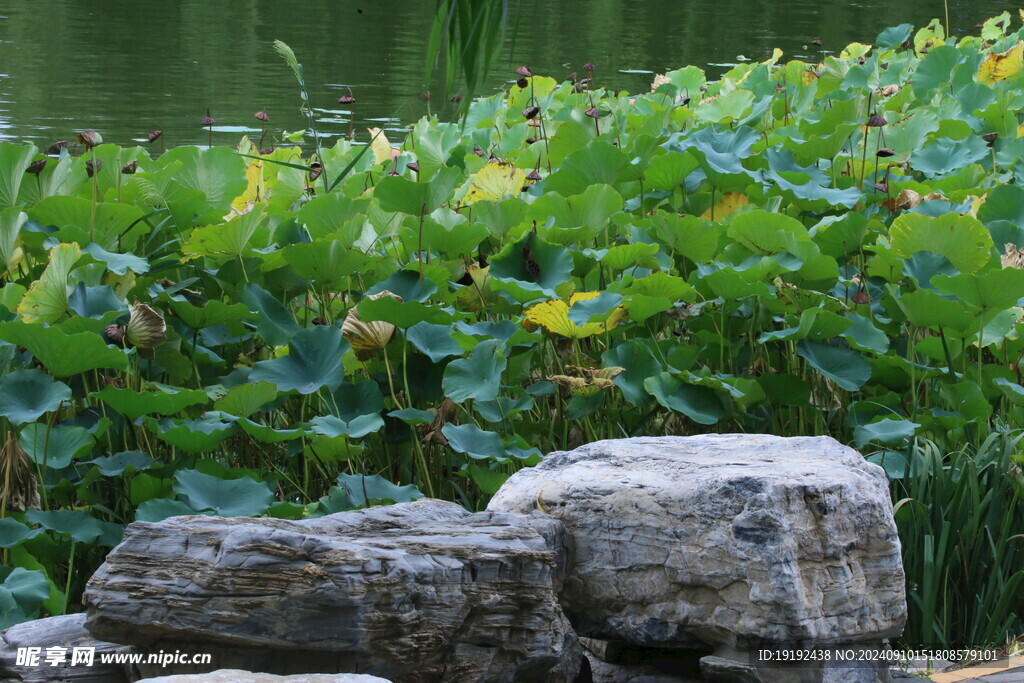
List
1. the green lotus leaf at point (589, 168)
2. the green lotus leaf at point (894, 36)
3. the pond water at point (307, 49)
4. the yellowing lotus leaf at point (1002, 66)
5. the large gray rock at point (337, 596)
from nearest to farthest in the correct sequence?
1. the large gray rock at point (337, 596)
2. the green lotus leaf at point (589, 168)
3. the yellowing lotus leaf at point (1002, 66)
4. the green lotus leaf at point (894, 36)
5. the pond water at point (307, 49)

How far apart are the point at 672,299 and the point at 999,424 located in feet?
2.20

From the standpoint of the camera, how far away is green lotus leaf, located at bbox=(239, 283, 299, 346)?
2.21 meters

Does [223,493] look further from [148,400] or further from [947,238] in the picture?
[947,238]

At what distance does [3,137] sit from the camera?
6188mm

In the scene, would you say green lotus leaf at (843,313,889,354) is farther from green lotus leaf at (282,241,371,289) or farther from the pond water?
the pond water

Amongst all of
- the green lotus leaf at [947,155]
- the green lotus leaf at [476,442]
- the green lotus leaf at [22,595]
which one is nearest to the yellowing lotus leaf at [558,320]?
the green lotus leaf at [476,442]

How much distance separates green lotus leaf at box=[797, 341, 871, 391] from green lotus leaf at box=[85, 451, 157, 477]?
1226 millimetres

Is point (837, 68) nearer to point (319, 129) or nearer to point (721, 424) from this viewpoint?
point (721, 424)

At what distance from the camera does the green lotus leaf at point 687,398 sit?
210 cm

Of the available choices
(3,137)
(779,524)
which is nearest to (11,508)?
(779,524)

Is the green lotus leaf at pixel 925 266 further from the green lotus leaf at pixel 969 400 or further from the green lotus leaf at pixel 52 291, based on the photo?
the green lotus leaf at pixel 52 291

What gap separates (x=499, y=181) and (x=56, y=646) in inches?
62.4

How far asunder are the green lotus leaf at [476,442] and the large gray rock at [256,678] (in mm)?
690

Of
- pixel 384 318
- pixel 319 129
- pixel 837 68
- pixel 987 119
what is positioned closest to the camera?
pixel 384 318
